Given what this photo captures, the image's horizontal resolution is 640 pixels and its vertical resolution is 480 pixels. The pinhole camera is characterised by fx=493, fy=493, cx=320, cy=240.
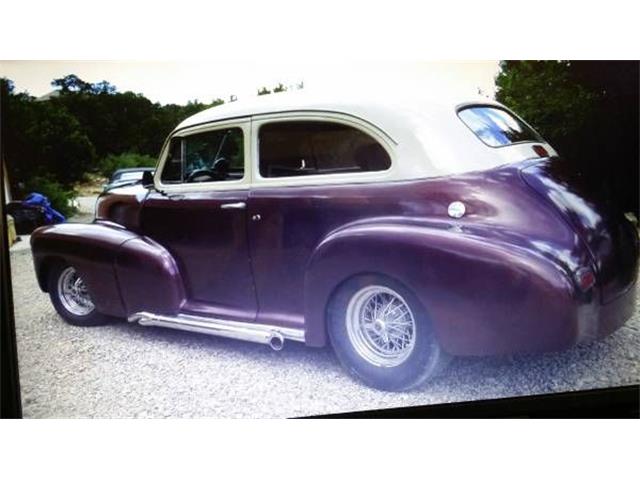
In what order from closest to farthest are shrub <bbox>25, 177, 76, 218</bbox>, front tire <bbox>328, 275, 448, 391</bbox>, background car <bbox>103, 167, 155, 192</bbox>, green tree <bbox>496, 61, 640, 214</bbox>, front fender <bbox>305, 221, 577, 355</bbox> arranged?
front fender <bbox>305, 221, 577, 355</bbox> → front tire <bbox>328, 275, 448, 391</bbox> → shrub <bbox>25, 177, 76, 218</bbox> → background car <bbox>103, 167, 155, 192</bbox> → green tree <bbox>496, 61, 640, 214</bbox>

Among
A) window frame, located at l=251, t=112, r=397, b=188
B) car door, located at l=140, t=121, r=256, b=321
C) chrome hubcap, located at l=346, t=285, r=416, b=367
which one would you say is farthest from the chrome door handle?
chrome hubcap, located at l=346, t=285, r=416, b=367

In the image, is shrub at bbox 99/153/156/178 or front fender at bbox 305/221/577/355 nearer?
front fender at bbox 305/221/577/355

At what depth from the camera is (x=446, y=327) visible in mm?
2229

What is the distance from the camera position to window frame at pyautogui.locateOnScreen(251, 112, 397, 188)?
226cm

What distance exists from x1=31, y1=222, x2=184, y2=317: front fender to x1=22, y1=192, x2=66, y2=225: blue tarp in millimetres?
65

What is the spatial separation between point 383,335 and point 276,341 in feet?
1.73

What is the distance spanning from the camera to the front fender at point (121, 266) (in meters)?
2.53

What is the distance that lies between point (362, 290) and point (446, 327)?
0.41 metres

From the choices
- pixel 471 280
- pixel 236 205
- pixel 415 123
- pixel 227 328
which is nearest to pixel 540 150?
pixel 415 123

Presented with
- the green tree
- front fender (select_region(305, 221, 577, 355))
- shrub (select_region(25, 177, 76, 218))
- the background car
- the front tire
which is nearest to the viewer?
front fender (select_region(305, 221, 577, 355))

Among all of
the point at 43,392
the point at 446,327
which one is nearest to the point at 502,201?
the point at 446,327

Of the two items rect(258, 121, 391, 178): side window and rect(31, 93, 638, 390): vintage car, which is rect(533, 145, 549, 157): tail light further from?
rect(258, 121, 391, 178): side window

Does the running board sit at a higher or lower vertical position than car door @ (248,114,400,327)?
lower

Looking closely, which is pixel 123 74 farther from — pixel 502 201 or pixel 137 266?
pixel 502 201
